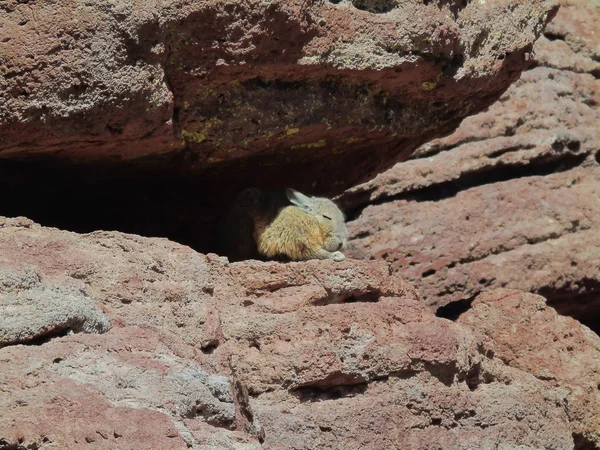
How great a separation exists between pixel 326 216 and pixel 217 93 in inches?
64.2

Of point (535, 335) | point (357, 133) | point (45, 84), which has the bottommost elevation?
point (535, 335)

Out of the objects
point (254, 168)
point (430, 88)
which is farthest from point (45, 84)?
point (430, 88)

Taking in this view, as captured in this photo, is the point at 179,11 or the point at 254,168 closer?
the point at 179,11

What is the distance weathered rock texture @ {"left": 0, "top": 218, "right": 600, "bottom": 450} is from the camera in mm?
4371

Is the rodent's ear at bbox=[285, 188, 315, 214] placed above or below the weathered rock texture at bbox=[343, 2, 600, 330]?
above

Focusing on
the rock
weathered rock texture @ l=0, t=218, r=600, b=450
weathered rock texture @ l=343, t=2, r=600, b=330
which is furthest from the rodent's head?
the rock

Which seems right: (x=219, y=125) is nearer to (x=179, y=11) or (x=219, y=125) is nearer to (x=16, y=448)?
(x=179, y=11)

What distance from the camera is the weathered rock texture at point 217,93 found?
17.3ft

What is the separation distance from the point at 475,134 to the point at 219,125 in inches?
164

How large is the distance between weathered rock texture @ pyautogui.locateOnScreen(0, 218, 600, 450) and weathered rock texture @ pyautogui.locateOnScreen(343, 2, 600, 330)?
2.17 metres

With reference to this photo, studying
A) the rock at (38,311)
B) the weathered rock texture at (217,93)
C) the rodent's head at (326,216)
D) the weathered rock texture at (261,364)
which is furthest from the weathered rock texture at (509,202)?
the rock at (38,311)

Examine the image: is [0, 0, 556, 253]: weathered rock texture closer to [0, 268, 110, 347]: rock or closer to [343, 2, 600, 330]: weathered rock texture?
[0, 268, 110, 347]: rock

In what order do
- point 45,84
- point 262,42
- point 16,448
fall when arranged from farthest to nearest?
1. point 262,42
2. point 45,84
3. point 16,448

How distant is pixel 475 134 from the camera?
9672 mm
